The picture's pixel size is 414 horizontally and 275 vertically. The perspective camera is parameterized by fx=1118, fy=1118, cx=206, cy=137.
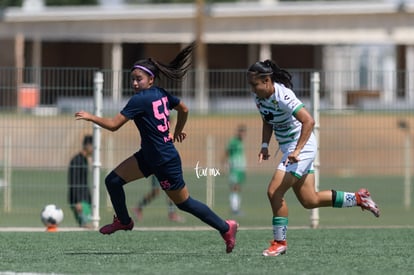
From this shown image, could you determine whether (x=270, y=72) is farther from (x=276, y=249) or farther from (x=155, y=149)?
(x=276, y=249)

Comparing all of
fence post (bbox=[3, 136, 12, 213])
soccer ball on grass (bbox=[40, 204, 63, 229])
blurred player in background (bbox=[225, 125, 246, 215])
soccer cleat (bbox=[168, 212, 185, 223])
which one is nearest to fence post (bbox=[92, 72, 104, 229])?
soccer ball on grass (bbox=[40, 204, 63, 229])

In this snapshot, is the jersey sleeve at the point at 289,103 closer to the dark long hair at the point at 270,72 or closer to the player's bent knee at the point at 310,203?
the dark long hair at the point at 270,72

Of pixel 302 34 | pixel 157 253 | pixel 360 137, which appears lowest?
pixel 157 253

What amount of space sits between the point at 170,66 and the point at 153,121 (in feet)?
2.55

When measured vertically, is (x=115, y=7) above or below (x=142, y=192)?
above

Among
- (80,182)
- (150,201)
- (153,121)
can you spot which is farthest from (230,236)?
(150,201)

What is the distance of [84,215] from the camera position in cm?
1672

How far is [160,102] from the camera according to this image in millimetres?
11289

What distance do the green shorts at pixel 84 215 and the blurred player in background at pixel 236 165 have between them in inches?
167

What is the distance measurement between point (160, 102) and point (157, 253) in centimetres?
166

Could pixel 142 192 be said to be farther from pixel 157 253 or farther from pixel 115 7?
pixel 115 7

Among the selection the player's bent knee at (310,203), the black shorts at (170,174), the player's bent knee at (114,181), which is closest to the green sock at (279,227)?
the player's bent knee at (310,203)

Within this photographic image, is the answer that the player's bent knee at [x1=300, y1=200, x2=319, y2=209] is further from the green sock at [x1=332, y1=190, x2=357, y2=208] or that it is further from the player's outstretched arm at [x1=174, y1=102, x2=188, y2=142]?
the player's outstretched arm at [x1=174, y1=102, x2=188, y2=142]

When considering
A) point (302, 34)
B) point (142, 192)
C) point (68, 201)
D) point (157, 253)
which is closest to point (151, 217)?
point (142, 192)
